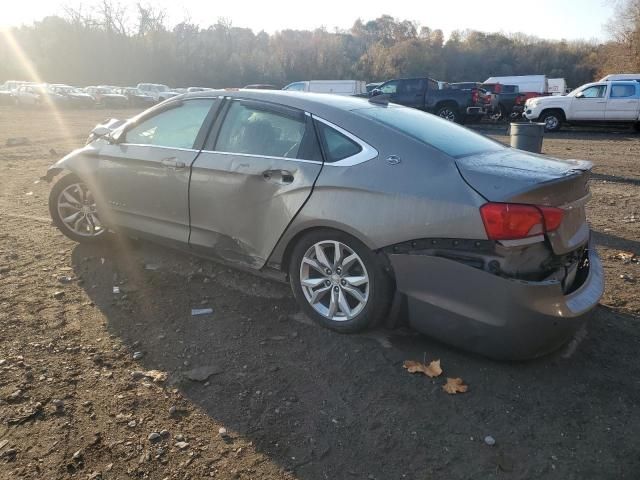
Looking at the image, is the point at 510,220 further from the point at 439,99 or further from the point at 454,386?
the point at 439,99

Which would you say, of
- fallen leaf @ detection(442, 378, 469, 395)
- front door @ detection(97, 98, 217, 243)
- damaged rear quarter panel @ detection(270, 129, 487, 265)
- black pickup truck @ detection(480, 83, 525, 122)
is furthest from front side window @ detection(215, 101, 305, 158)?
black pickup truck @ detection(480, 83, 525, 122)

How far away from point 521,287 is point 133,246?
12.2 feet

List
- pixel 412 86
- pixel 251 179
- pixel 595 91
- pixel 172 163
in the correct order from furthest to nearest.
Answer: pixel 412 86
pixel 595 91
pixel 172 163
pixel 251 179

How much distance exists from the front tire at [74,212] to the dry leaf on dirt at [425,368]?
3.31 m

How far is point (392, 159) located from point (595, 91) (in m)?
19.3

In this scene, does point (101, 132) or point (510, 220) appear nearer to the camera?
point (510, 220)

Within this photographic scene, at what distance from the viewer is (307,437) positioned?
8.59 ft

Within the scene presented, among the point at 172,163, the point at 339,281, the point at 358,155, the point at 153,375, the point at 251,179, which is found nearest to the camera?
the point at 153,375

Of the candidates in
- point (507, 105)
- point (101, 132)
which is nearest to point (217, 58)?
point (507, 105)

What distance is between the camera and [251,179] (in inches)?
148

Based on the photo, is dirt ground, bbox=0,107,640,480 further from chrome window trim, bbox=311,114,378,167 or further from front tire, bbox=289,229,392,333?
chrome window trim, bbox=311,114,378,167

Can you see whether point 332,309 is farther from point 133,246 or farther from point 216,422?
point 133,246

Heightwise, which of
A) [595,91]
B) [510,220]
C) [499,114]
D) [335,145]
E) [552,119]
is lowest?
[499,114]

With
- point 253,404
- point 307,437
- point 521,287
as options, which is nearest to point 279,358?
point 253,404
